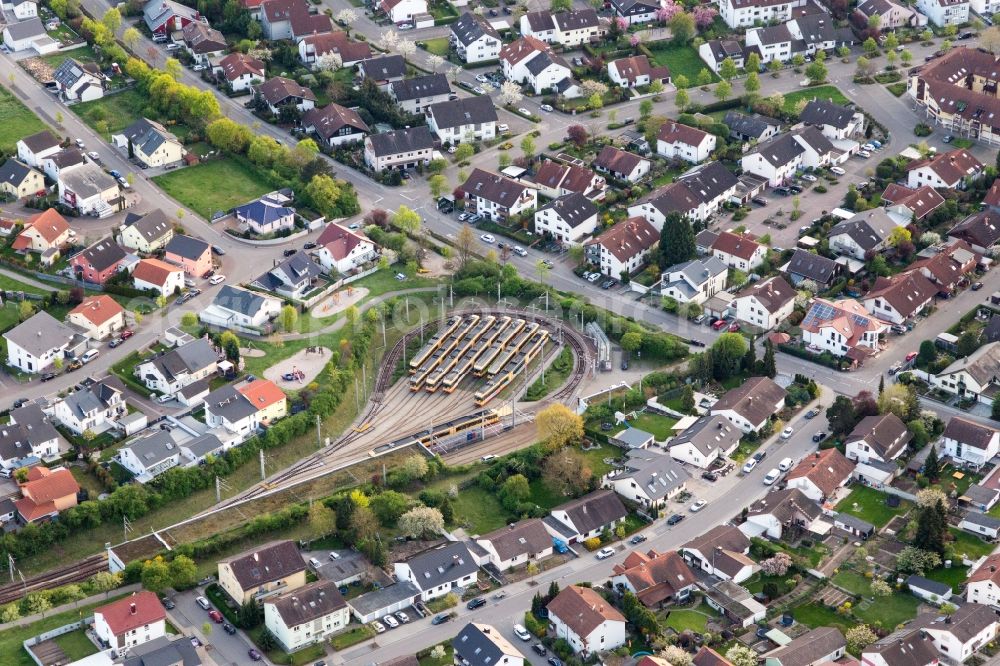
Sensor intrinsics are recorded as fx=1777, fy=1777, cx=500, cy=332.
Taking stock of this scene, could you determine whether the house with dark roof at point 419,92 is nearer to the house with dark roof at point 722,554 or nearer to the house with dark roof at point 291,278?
the house with dark roof at point 291,278

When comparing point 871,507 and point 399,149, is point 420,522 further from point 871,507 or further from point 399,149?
point 399,149

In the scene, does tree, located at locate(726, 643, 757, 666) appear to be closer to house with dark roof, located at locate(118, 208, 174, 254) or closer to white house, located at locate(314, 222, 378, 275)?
white house, located at locate(314, 222, 378, 275)

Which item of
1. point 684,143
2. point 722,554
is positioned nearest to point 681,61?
point 684,143

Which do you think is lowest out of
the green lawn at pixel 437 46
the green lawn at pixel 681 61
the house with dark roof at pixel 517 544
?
the house with dark roof at pixel 517 544

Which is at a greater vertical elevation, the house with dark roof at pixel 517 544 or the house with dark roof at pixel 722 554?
the house with dark roof at pixel 722 554

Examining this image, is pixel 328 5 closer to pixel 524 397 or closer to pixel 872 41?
pixel 872 41

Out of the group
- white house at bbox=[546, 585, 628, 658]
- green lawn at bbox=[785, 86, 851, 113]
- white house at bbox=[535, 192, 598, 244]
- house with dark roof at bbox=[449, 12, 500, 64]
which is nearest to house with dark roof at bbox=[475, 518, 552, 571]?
white house at bbox=[546, 585, 628, 658]

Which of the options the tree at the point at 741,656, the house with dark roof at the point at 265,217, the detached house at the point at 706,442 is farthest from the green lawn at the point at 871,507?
the house with dark roof at the point at 265,217
